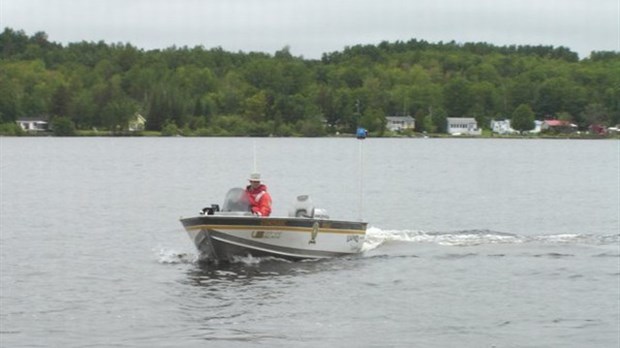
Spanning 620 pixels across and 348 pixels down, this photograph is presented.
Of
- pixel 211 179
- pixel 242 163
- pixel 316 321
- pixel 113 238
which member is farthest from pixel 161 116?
pixel 316 321

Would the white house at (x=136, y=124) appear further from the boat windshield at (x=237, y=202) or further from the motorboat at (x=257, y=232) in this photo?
the boat windshield at (x=237, y=202)

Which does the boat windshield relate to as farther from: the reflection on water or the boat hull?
the reflection on water

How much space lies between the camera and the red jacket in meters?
32.9

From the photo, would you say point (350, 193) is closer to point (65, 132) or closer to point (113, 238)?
point (113, 238)

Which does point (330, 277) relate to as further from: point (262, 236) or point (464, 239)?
point (464, 239)

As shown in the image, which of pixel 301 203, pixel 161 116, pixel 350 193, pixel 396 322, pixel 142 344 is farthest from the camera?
pixel 161 116

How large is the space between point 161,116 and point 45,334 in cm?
17236

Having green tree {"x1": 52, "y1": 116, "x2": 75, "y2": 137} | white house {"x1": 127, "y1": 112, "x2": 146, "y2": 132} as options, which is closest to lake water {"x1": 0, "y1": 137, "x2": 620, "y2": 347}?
A: green tree {"x1": 52, "y1": 116, "x2": 75, "y2": 137}

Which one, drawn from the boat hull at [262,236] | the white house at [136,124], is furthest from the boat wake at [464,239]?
the white house at [136,124]

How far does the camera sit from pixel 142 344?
76.2 ft

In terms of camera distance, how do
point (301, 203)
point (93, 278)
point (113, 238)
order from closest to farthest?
point (93, 278), point (301, 203), point (113, 238)

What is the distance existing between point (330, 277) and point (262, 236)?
2.12 metres

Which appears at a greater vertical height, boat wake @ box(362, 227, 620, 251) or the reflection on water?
the reflection on water

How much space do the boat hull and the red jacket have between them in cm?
54
